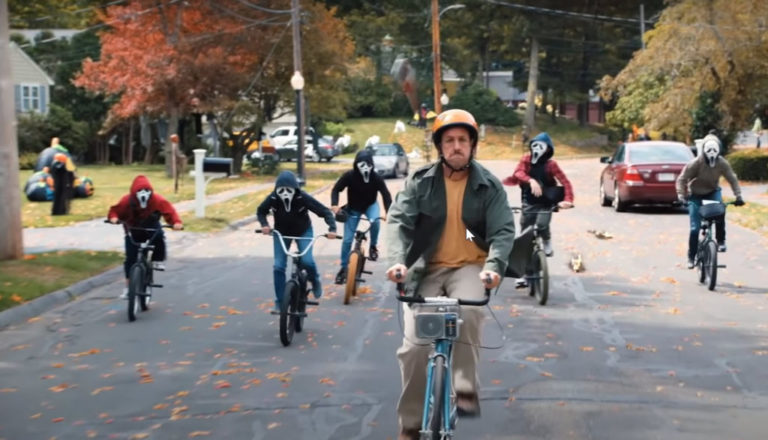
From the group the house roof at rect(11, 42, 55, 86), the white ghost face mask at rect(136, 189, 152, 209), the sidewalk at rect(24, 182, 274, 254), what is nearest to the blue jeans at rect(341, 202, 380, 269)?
the white ghost face mask at rect(136, 189, 152, 209)

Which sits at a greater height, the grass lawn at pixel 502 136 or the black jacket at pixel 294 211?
the grass lawn at pixel 502 136

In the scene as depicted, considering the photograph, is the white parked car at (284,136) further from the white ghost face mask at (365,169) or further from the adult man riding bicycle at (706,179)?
the adult man riding bicycle at (706,179)

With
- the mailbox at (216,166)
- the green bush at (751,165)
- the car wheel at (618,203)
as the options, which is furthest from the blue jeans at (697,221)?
the green bush at (751,165)

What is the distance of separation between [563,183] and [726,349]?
12.4 feet

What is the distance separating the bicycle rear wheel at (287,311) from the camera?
31.5 ft

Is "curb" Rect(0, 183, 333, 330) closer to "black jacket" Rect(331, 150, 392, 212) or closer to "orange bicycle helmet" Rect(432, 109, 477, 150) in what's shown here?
"black jacket" Rect(331, 150, 392, 212)

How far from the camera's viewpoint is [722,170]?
12977 millimetres

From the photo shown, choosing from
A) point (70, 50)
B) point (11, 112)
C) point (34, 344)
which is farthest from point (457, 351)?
point (70, 50)

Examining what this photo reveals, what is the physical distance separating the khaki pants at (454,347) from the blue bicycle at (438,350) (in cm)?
22

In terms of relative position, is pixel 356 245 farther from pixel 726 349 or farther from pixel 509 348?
pixel 726 349

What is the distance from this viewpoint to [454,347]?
5.70m

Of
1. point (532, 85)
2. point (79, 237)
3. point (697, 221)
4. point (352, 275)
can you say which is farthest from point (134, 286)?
point (532, 85)

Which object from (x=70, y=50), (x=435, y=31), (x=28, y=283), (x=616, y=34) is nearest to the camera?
(x=28, y=283)

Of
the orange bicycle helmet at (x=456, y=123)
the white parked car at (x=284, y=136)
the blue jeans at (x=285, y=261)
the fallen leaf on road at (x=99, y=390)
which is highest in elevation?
the white parked car at (x=284, y=136)
